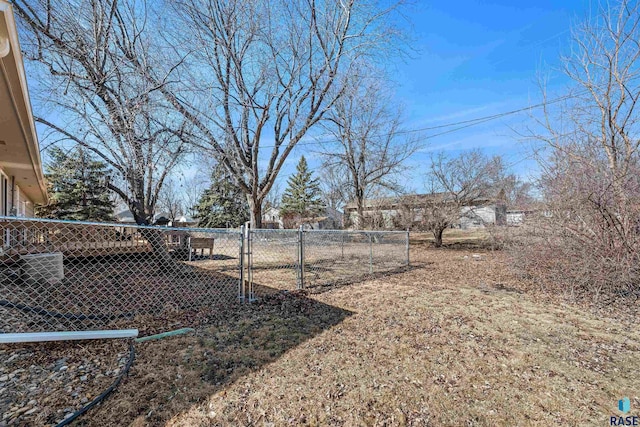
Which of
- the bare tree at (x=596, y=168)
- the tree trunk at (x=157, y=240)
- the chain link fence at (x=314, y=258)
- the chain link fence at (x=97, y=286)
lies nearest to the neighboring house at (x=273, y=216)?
the chain link fence at (x=314, y=258)

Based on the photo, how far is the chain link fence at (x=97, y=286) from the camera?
3.54 m

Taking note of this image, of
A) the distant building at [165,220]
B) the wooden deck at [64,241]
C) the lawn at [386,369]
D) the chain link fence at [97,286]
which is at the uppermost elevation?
the distant building at [165,220]

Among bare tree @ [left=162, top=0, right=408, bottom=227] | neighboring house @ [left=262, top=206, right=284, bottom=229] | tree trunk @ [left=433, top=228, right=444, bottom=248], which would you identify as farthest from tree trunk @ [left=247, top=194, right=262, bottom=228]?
neighboring house @ [left=262, top=206, right=284, bottom=229]

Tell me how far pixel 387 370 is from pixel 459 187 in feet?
41.9

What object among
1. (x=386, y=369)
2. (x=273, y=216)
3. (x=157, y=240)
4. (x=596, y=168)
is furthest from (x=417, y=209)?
(x=273, y=216)

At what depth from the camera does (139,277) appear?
6414mm

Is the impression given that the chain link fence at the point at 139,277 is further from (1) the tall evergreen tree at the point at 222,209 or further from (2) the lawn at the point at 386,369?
(1) the tall evergreen tree at the point at 222,209

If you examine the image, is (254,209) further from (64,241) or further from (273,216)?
(273,216)

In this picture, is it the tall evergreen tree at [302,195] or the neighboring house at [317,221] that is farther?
the tall evergreen tree at [302,195]

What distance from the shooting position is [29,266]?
17.7ft

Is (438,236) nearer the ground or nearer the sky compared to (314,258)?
nearer the sky

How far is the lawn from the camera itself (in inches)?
74.7

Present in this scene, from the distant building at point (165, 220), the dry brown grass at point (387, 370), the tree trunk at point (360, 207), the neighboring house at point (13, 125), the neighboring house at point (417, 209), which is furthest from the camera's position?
the tree trunk at point (360, 207)

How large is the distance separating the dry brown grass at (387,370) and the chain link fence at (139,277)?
104cm
